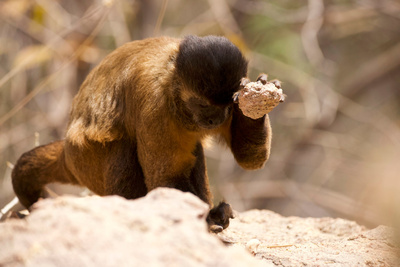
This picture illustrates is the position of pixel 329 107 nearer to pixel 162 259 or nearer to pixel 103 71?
pixel 103 71

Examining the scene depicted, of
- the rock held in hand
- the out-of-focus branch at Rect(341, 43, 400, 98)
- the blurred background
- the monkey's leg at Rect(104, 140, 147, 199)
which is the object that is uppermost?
the out-of-focus branch at Rect(341, 43, 400, 98)

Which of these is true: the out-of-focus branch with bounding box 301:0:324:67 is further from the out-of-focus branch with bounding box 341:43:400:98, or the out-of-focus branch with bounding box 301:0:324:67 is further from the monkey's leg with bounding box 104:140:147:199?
the monkey's leg with bounding box 104:140:147:199

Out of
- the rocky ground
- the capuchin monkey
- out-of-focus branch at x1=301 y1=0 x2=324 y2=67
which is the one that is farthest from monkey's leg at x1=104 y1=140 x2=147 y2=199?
out-of-focus branch at x1=301 y1=0 x2=324 y2=67

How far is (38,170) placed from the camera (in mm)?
4758

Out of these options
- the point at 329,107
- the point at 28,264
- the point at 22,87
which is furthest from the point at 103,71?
the point at 329,107

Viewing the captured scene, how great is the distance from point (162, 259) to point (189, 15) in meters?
13.0

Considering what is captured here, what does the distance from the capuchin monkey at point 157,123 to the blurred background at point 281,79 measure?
3.87 metres

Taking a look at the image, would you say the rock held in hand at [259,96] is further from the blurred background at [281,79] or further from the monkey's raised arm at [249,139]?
the blurred background at [281,79]

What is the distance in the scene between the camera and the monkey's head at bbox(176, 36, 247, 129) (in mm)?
3572

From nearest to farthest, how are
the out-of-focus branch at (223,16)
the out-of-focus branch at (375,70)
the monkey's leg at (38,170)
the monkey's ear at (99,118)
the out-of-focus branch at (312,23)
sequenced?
the monkey's ear at (99,118)
the monkey's leg at (38,170)
the out-of-focus branch at (223,16)
the out-of-focus branch at (312,23)
the out-of-focus branch at (375,70)

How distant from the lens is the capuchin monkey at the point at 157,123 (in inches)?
143

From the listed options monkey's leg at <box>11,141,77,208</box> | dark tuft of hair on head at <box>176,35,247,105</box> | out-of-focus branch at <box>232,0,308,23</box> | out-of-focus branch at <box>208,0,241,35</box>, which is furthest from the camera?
out-of-focus branch at <box>232,0,308,23</box>

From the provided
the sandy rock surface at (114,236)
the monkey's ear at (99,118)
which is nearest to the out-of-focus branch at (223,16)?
the monkey's ear at (99,118)

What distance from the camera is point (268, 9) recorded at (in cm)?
1085
